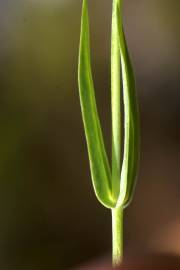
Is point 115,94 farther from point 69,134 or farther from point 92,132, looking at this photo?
point 69,134

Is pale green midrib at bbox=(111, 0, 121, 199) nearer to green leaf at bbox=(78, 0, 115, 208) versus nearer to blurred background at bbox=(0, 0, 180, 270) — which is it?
green leaf at bbox=(78, 0, 115, 208)

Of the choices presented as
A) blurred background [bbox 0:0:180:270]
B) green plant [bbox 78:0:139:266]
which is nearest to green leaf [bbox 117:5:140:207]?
green plant [bbox 78:0:139:266]

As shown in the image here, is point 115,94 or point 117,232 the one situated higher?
point 115,94

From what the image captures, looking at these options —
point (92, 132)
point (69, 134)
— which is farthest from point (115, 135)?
point (69, 134)

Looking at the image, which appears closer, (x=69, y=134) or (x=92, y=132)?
(x=92, y=132)

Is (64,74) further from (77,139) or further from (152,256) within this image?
(152,256)

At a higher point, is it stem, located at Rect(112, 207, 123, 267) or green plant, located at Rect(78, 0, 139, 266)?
green plant, located at Rect(78, 0, 139, 266)
